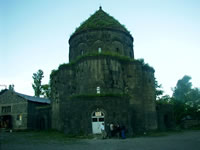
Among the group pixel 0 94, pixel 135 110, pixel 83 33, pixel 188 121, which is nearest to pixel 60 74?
pixel 83 33

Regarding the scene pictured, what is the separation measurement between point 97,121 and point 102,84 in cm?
561

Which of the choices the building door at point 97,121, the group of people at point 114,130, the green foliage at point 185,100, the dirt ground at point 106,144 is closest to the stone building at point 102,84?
the building door at point 97,121

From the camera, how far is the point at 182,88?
44.9 m

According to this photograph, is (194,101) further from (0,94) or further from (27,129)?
(0,94)

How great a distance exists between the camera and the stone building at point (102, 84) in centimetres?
2208

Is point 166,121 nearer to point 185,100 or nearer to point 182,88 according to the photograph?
point 185,100

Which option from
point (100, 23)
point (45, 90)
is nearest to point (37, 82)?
point (45, 90)

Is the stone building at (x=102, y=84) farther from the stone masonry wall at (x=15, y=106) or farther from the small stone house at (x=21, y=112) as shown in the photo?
the stone masonry wall at (x=15, y=106)

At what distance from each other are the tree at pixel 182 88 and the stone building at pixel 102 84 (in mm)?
16583

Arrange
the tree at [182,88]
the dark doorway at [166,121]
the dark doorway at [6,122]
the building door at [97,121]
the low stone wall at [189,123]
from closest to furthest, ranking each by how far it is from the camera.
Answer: the building door at [97,121] < the dark doorway at [166,121] < the dark doorway at [6,122] < the low stone wall at [189,123] < the tree at [182,88]

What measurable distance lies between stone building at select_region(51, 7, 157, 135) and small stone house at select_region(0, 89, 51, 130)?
6.62m

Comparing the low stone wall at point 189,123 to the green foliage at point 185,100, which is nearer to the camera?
the green foliage at point 185,100

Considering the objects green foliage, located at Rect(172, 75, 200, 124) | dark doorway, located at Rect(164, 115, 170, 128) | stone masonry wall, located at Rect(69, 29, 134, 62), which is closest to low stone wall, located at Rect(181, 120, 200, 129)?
green foliage, located at Rect(172, 75, 200, 124)

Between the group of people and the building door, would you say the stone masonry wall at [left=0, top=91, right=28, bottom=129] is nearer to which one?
the building door
